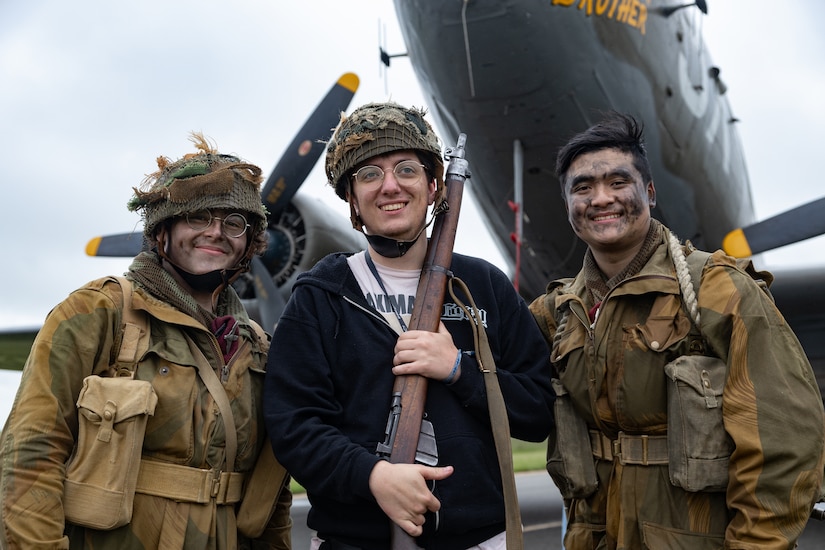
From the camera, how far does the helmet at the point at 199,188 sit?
2580 mm

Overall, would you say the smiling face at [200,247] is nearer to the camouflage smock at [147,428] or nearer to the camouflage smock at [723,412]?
the camouflage smock at [147,428]

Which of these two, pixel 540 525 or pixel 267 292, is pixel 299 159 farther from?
pixel 540 525

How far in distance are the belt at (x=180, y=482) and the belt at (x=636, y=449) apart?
141 cm

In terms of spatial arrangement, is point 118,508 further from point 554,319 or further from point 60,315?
point 554,319

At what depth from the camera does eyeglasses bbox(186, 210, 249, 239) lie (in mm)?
2615

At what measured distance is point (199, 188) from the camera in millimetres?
2588

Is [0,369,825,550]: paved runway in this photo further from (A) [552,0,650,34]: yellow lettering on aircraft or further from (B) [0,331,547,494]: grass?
(A) [552,0,650,34]: yellow lettering on aircraft

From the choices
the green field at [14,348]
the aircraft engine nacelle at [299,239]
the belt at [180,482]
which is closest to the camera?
the belt at [180,482]

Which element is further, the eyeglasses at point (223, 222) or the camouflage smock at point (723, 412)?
the eyeglasses at point (223, 222)

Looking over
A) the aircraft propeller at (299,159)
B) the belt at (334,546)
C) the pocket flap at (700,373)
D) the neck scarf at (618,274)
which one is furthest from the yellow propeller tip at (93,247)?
the pocket flap at (700,373)

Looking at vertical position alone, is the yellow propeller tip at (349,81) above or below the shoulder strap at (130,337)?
above

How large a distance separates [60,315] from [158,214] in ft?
1.78

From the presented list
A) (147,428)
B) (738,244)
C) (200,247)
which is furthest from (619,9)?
(147,428)

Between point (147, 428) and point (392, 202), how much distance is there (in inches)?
43.0
